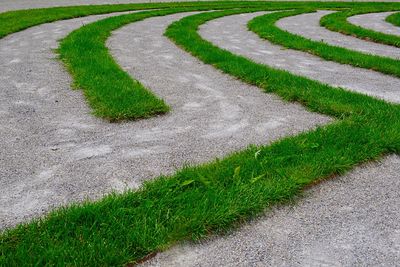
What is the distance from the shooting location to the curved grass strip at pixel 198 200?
3.09m

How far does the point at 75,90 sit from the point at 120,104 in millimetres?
1469

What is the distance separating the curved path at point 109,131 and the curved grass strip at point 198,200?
1.25ft

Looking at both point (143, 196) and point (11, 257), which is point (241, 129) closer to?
point (143, 196)

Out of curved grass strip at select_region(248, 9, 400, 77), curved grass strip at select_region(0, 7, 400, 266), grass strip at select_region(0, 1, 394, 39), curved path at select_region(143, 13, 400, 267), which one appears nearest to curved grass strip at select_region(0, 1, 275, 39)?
grass strip at select_region(0, 1, 394, 39)

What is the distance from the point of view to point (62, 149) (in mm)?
4961

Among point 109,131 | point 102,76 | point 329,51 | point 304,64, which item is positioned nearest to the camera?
point 109,131

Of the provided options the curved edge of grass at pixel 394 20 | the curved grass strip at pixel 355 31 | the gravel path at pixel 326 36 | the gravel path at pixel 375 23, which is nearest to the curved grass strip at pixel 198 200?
the gravel path at pixel 326 36

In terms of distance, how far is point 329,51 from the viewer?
10742mm

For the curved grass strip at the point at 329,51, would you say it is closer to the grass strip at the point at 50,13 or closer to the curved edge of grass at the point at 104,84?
the curved edge of grass at the point at 104,84

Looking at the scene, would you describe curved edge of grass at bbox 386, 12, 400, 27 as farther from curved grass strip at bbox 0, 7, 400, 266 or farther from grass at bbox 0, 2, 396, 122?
curved grass strip at bbox 0, 7, 400, 266

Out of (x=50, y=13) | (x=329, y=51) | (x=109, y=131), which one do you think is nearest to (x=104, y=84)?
(x=109, y=131)

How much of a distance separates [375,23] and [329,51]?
745 centimetres

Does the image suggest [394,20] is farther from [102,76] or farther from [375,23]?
[102,76]

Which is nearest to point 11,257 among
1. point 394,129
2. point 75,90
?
point 394,129
